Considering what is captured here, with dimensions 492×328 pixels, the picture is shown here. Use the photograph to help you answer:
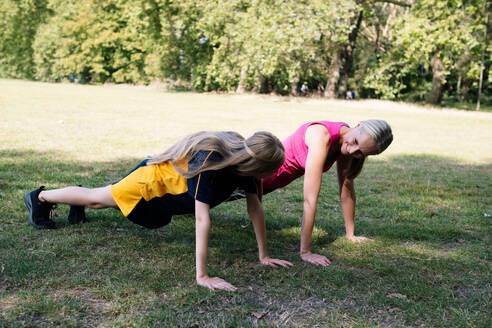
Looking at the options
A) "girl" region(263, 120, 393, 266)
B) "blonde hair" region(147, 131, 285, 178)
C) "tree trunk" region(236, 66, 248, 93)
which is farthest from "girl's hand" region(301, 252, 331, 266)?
"tree trunk" region(236, 66, 248, 93)

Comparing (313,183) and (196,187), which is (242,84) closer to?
(313,183)

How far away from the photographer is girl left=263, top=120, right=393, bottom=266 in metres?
3.42

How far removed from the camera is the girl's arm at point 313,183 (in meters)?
3.55

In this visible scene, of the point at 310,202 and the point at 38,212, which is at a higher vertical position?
the point at 310,202

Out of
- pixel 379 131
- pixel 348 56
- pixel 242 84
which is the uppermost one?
pixel 348 56

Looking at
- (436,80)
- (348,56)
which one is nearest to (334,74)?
(348,56)

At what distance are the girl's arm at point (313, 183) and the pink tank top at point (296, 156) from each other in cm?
9

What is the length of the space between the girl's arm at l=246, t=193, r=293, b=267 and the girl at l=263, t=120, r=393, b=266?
11.2 inches

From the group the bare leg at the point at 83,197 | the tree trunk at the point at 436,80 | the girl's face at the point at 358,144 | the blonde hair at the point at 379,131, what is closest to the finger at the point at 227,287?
the bare leg at the point at 83,197

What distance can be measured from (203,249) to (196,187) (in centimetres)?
42

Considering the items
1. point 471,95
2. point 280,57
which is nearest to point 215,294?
point 280,57

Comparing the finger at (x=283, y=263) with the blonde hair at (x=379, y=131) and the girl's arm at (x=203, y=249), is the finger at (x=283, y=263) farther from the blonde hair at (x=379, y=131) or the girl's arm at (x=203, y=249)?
the blonde hair at (x=379, y=131)

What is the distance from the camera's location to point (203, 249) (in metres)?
3.01

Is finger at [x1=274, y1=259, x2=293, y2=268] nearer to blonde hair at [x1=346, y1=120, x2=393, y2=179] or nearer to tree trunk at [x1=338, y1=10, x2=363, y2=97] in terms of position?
blonde hair at [x1=346, y1=120, x2=393, y2=179]
